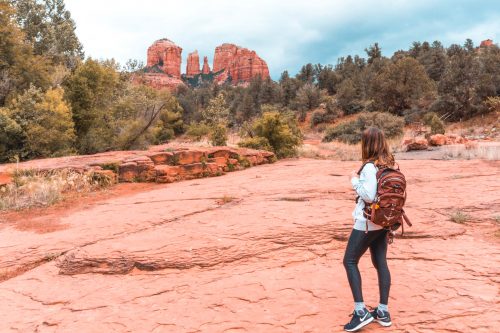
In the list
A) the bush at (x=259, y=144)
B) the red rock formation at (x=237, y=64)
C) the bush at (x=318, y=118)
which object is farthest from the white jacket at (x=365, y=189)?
the red rock formation at (x=237, y=64)

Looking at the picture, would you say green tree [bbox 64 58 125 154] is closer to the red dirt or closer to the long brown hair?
the red dirt

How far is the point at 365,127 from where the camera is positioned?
22.5 meters

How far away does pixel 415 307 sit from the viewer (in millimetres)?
3010

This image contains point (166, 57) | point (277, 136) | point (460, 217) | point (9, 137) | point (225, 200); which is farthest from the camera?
point (166, 57)

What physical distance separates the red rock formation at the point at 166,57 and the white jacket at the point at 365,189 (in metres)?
133

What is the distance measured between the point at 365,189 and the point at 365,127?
20875 mm

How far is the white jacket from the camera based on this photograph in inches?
111

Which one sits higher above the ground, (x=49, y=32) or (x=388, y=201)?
(x=49, y=32)

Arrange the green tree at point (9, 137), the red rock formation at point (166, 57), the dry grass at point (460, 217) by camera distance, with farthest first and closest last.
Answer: the red rock formation at point (166, 57) < the green tree at point (9, 137) < the dry grass at point (460, 217)

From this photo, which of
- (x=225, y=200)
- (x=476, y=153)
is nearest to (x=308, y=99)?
(x=476, y=153)

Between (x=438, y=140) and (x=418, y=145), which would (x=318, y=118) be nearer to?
(x=438, y=140)

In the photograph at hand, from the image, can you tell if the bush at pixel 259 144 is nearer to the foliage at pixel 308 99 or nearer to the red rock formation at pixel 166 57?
the foliage at pixel 308 99

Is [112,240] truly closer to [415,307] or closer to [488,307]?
[415,307]

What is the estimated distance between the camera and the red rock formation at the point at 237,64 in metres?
136
